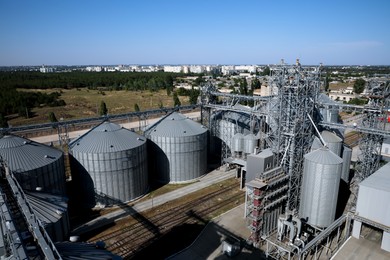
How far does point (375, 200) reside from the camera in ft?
92.6

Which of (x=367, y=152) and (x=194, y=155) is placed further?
(x=194, y=155)

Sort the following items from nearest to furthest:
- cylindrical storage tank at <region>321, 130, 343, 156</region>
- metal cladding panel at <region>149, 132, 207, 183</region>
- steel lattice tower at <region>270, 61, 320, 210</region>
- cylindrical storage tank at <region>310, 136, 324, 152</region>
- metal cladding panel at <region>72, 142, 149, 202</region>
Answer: steel lattice tower at <region>270, 61, 320, 210</region>, cylindrical storage tank at <region>310, 136, 324, 152</region>, metal cladding panel at <region>72, 142, 149, 202</region>, cylindrical storage tank at <region>321, 130, 343, 156</region>, metal cladding panel at <region>149, 132, 207, 183</region>

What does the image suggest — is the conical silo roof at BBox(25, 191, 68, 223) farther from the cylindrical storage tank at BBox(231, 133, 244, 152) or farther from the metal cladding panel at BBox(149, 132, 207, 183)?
the cylindrical storage tank at BBox(231, 133, 244, 152)

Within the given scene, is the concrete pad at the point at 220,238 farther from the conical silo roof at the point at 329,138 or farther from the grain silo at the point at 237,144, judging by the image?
the conical silo roof at the point at 329,138

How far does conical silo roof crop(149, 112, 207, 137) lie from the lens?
44.0m

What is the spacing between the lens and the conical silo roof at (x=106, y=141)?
120 ft

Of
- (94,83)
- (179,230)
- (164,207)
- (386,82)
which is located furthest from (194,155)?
(94,83)

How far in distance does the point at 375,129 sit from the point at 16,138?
4211 centimetres

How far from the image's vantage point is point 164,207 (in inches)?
1470

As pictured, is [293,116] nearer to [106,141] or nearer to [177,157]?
[177,157]

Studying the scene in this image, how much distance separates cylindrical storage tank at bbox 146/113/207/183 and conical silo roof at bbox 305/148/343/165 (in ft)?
61.4

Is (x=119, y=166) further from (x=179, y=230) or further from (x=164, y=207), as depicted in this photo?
(x=179, y=230)

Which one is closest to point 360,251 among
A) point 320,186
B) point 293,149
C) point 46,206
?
point 320,186

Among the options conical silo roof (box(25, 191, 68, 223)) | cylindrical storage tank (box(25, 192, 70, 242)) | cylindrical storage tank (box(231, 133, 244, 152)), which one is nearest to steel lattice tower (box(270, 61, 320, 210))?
cylindrical storage tank (box(231, 133, 244, 152))
